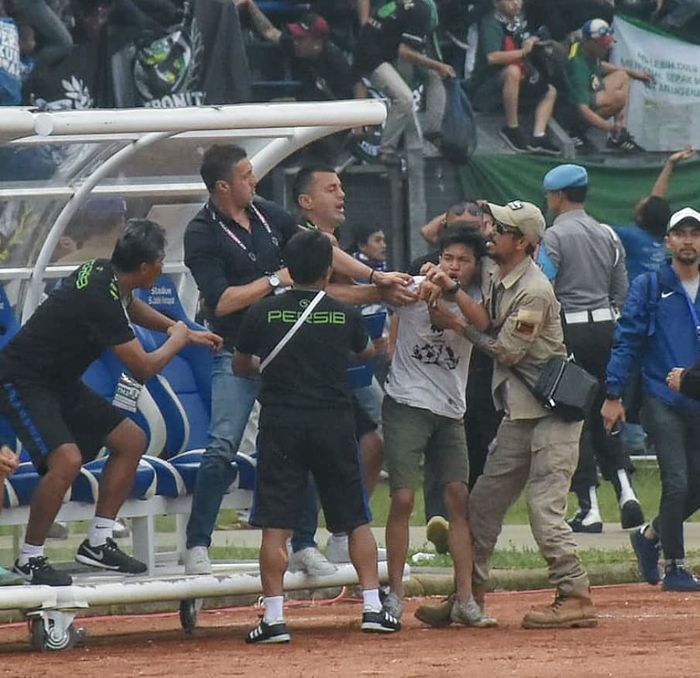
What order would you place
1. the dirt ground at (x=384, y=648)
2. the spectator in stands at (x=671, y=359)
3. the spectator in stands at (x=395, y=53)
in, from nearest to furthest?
the dirt ground at (x=384, y=648)
the spectator in stands at (x=671, y=359)
the spectator in stands at (x=395, y=53)

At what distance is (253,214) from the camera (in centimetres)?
996

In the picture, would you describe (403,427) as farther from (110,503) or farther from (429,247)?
(429,247)

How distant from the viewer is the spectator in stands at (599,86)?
806 inches

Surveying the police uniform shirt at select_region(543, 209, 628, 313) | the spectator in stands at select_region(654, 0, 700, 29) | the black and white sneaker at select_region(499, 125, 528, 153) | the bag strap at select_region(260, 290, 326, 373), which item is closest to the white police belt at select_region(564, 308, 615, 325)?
the police uniform shirt at select_region(543, 209, 628, 313)

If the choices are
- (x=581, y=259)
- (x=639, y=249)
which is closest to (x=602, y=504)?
(x=639, y=249)

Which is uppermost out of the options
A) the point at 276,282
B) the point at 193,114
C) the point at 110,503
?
the point at 193,114

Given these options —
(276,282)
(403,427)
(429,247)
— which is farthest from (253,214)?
(429,247)

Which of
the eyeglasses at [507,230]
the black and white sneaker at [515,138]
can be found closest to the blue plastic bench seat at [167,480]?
the eyeglasses at [507,230]

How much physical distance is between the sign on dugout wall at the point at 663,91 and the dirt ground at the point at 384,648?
9.96 m

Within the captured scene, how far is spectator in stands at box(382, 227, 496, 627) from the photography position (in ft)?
31.9

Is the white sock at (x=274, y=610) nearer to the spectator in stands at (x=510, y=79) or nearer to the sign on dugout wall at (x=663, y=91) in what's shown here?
the spectator in stands at (x=510, y=79)

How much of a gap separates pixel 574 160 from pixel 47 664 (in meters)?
11.2

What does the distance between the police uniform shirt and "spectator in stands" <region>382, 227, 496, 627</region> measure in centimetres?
317

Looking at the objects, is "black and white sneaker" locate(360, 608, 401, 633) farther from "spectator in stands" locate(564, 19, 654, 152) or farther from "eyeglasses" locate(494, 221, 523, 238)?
"spectator in stands" locate(564, 19, 654, 152)
